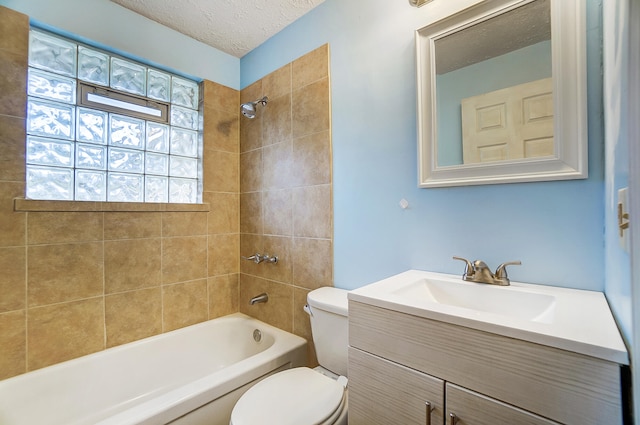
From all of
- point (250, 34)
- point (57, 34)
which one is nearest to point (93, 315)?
point (57, 34)

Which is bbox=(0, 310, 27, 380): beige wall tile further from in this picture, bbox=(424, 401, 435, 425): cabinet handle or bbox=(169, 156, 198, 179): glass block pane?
bbox=(424, 401, 435, 425): cabinet handle

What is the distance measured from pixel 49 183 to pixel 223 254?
1.08m

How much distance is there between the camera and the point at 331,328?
4.24ft

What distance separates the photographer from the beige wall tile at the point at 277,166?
1788 millimetres

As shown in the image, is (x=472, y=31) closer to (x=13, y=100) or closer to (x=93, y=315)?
(x=13, y=100)

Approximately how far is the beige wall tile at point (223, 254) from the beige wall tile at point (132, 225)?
1.25ft

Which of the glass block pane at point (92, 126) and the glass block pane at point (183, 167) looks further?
the glass block pane at point (183, 167)

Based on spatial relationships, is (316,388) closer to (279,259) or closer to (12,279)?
(279,259)

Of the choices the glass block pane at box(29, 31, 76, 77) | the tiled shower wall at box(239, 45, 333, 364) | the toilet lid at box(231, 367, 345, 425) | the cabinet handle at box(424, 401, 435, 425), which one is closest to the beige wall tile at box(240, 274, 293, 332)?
the tiled shower wall at box(239, 45, 333, 364)

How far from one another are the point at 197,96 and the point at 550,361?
2.39 meters

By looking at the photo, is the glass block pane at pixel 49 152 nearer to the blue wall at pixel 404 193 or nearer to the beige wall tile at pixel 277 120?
the beige wall tile at pixel 277 120

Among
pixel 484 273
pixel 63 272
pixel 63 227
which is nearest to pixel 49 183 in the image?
pixel 63 227

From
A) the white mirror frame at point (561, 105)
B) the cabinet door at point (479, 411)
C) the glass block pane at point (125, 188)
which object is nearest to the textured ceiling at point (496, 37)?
the white mirror frame at point (561, 105)

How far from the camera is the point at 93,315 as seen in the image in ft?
5.04
